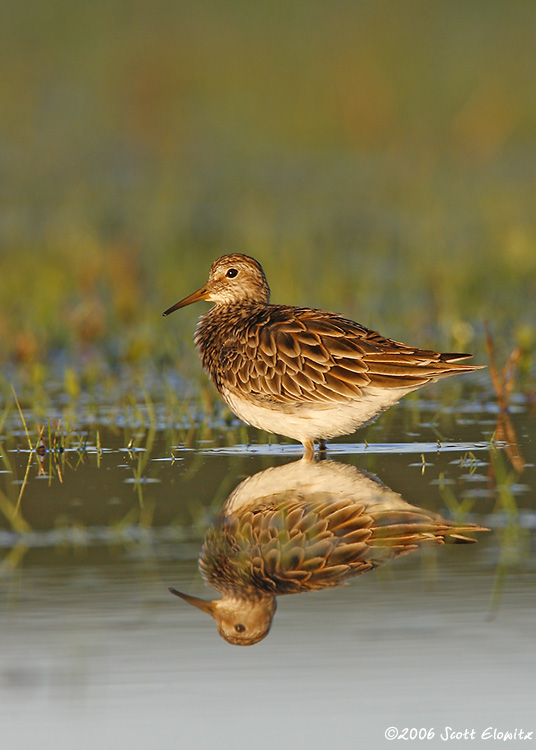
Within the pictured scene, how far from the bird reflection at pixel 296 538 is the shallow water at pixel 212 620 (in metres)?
0.07

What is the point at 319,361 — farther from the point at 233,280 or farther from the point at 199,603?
the point at 199,603

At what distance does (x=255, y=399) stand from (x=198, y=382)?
262cm

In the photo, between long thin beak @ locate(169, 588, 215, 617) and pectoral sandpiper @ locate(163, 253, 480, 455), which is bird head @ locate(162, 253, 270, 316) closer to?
pectoral sandpiper @ locate(163, 253, 480, 455)

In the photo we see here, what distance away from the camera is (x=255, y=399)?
9.26 meters

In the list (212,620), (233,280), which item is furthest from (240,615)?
(233,280)

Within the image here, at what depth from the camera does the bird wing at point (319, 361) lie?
8.82 metres

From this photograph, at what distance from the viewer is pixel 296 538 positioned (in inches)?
269

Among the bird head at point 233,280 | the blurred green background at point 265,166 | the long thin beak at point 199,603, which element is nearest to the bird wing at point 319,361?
the bird head at point 233,280

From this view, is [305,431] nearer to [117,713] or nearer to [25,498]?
[25,498]

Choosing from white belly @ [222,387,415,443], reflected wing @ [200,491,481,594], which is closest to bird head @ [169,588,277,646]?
reflected wing @ [200,491,481,594]

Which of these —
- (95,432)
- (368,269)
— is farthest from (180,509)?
(368,269)

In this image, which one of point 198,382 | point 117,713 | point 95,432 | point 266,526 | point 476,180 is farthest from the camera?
point 476,180

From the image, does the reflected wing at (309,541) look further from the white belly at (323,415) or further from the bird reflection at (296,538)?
the white belly at (323,415)

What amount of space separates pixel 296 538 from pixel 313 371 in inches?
93.4
